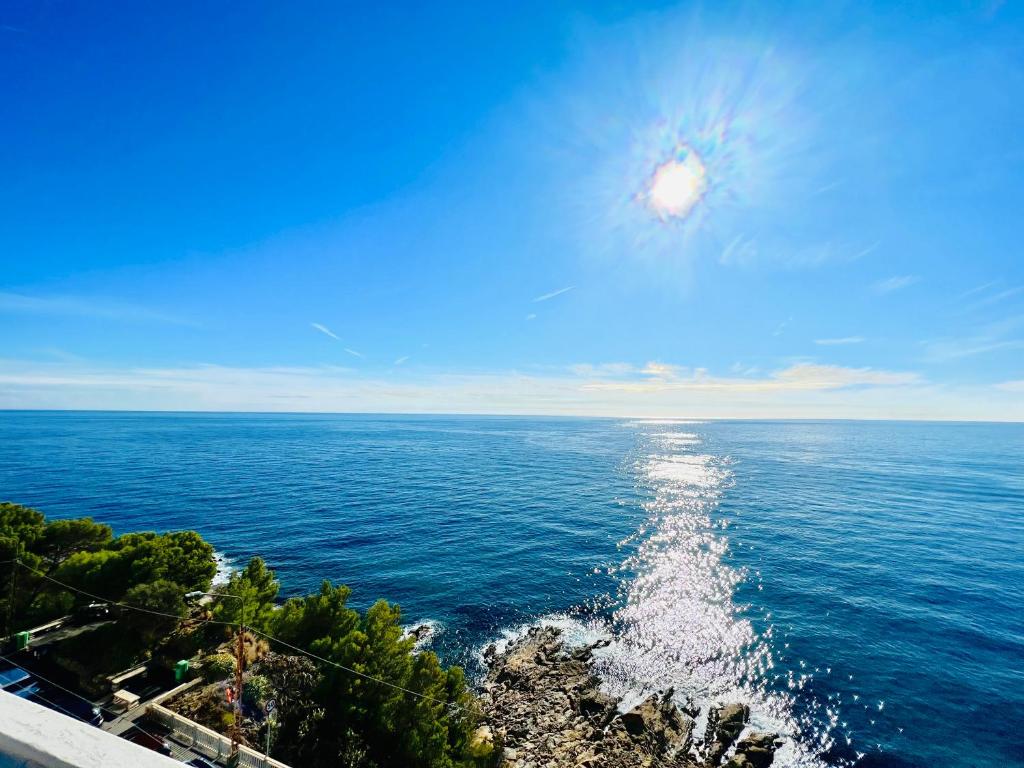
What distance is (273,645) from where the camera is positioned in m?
28.8

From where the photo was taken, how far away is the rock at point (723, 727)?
27781mm

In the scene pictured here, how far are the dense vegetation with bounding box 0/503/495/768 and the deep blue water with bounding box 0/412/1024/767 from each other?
12.3m

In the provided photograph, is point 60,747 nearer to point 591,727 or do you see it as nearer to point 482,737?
point 482,737

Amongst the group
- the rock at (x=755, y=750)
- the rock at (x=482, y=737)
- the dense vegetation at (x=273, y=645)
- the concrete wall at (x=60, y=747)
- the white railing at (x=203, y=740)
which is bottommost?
the rock at (x=755, y=750)

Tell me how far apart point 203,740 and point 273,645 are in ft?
19.5

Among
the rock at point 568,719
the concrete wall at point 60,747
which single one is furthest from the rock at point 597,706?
the concrete wall at point 60,747

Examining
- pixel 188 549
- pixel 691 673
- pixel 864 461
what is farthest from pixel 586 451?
pixel 188 549

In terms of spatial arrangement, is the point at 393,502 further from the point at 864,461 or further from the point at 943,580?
the point at 864,461

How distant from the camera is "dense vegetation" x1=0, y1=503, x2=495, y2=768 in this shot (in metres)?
23.1

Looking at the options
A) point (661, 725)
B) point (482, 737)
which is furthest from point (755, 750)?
point (482, 737)

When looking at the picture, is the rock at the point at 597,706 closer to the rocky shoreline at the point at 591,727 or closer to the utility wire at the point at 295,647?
the rocky shoreline at the point at 591,727

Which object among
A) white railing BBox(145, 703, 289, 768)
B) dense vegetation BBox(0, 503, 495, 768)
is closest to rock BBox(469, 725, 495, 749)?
dense vegetation BBox(0, 503, 495, 768)

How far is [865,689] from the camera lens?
32.8 metres

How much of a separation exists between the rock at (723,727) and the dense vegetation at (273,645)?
14.3 m
